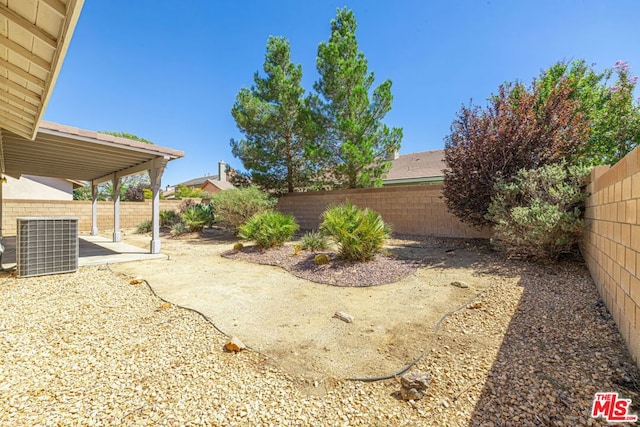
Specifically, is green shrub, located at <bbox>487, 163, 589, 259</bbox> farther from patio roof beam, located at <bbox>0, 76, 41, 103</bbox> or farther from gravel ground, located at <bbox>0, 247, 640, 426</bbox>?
patio roof beam, located at <bbox>0, 76, 41, 103</bbox>

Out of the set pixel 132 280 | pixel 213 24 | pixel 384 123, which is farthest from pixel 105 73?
pixel 384 123

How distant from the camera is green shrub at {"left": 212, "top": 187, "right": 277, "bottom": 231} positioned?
1002 cm

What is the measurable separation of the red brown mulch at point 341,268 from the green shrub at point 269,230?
55cm

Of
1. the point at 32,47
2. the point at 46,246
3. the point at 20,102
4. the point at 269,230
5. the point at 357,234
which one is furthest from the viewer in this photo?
the point at 269,230

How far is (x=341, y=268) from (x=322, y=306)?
1.65 m

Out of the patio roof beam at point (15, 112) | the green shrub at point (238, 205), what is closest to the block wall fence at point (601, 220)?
the green shrub at point (238, 205)

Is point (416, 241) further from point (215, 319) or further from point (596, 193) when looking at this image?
point (215, 319)

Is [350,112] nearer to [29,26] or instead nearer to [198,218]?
[198,218]

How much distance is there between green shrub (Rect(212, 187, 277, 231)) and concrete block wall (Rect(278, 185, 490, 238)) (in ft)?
8.86

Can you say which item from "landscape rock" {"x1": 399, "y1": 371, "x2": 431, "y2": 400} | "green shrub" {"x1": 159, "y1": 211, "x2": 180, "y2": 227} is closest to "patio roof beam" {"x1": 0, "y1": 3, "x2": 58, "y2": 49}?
"landscape rock" {"x1": 399, "y1": 371, "x2": 431, "y2": 400}

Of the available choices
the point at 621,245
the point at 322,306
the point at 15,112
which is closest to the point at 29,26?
the point at 15,112

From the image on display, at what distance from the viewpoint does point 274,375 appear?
2102 millimetres

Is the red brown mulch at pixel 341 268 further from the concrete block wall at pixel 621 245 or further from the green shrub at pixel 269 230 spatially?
the concrete block wall at pixel 621 245

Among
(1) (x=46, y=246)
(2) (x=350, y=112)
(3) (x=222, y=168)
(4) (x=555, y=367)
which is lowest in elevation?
(4) (x=555, y=367)
